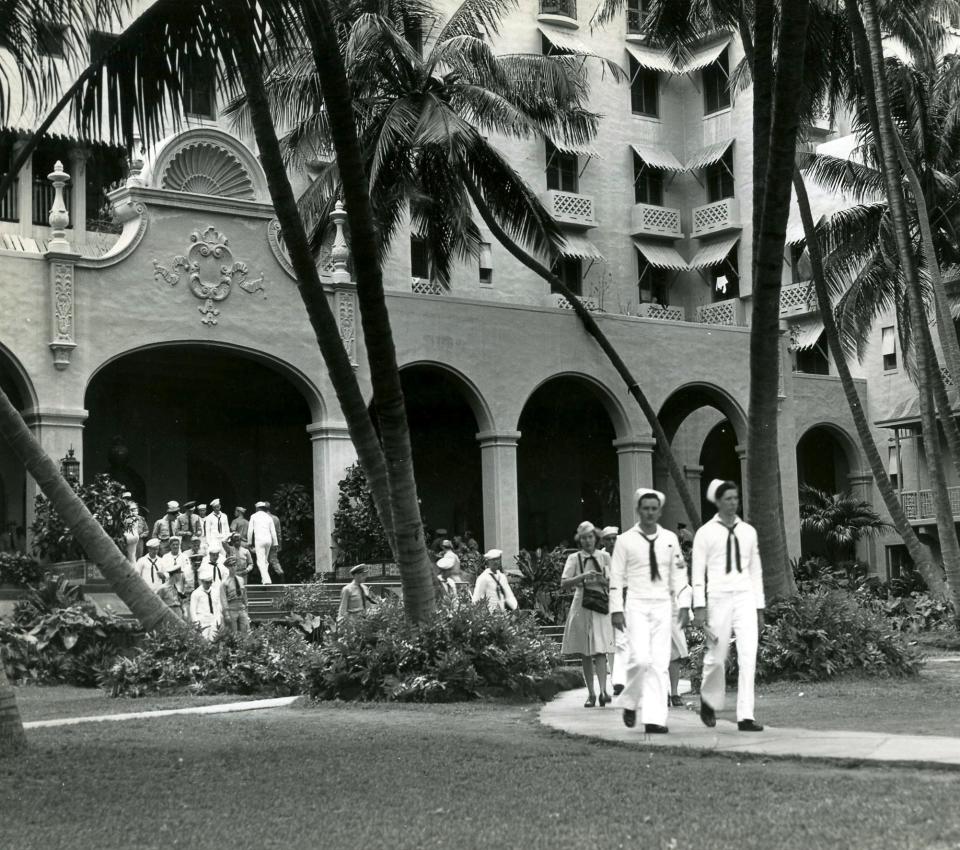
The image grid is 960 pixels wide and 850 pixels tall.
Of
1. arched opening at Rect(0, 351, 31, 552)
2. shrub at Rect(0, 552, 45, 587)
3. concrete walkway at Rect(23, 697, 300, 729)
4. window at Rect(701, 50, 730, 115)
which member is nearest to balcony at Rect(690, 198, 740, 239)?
window at Rect(701, 50, 730, 115)

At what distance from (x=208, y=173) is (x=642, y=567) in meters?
21.5

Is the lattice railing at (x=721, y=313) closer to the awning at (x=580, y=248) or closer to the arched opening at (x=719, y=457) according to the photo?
the arched opening at (x=719, y=457)

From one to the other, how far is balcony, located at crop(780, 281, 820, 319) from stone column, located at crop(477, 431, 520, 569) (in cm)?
1338

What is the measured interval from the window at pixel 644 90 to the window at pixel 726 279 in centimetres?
443

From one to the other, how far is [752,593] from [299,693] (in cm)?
667

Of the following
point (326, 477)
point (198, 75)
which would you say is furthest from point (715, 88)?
point (198, 75)

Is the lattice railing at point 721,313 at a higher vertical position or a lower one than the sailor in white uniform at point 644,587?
higher

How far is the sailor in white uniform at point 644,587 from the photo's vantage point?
10320mm

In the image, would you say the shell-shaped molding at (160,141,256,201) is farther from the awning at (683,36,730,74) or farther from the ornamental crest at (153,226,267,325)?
the awning at (683,36,730,74)

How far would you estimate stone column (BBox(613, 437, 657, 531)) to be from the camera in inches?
1273

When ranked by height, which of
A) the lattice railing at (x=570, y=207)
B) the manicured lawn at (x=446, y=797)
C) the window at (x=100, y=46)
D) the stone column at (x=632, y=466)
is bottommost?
the manicured lawn at (x=446, y=797)

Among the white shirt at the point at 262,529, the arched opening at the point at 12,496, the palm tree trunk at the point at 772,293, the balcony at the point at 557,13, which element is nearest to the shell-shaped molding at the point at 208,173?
the arched opening at the point at 12,496

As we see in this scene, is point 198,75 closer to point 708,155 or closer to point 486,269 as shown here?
point 486,269

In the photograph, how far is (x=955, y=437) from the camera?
946 inches
